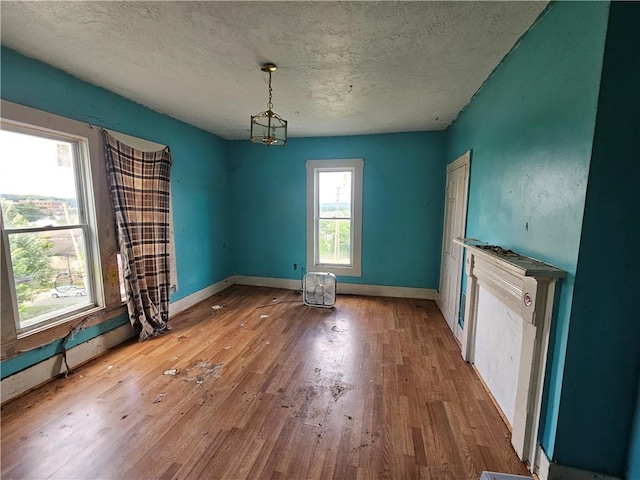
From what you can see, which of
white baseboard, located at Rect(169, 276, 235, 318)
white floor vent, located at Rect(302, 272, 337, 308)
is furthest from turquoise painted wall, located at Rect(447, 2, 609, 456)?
white baseboard, located at Rect(169, 276, 235, 318)

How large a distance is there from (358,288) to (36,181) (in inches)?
155

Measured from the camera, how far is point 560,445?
4.46 ft

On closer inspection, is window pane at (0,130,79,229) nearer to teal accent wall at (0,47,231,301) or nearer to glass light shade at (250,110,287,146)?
teal accent wall at (0,47,231,301)

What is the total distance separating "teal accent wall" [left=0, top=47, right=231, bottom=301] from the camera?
2072mm

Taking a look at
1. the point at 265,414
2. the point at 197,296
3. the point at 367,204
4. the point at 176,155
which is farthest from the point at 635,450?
the point at 176,155

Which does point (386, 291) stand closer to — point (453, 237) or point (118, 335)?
point (453, 237)

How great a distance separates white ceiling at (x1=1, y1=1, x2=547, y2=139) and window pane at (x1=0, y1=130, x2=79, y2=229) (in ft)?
2.11

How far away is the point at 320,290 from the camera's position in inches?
158

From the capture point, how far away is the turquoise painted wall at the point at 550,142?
1.22 metres

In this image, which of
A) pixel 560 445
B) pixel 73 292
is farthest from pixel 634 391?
pixel 73 292

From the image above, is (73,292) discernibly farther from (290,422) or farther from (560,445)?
(560,445)

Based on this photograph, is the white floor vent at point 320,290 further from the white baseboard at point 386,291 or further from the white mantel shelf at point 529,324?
the white mantel shelf at point 529,324

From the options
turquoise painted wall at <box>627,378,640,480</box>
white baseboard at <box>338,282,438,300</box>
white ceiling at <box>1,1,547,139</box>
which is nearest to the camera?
turquoise painted wall at <box>627,378,640,480</box>

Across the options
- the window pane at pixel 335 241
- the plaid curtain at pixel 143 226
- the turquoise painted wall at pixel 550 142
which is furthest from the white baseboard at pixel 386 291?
the plaid curtain at pixel 143 226
